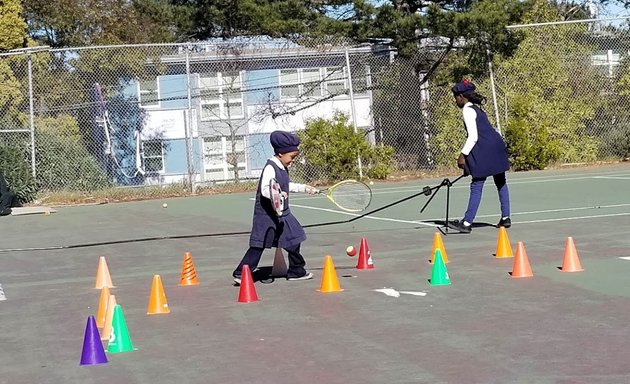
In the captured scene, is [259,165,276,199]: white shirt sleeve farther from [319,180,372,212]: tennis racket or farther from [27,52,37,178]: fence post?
[27,52,37,178]: fence post

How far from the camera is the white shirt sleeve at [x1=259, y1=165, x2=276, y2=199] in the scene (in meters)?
9.05

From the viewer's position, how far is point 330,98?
24141mm

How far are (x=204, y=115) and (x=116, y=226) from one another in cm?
843

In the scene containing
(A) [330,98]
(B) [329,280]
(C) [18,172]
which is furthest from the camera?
(A) [330,98]

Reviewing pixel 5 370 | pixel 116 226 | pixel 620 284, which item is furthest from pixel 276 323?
pixel 116 226

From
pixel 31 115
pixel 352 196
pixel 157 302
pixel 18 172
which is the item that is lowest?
pixel 157 302

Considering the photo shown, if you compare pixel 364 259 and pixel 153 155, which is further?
pixel 153 155

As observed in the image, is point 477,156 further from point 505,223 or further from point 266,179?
point 266,179

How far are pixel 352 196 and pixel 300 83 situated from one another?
13.0 metres

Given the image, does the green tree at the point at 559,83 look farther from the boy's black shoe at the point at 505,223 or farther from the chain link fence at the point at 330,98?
the boy's black shoe at the point at 505,223

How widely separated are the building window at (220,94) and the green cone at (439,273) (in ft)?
49.5

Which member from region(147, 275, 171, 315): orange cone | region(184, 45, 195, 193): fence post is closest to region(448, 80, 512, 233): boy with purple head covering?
region(147, 275, 171, 315): orange cone

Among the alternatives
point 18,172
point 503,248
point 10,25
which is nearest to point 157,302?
point 503,248

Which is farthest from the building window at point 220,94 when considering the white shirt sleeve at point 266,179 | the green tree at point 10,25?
the white shirt sleeve at point 266,179
